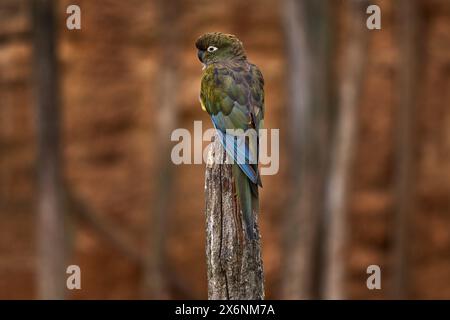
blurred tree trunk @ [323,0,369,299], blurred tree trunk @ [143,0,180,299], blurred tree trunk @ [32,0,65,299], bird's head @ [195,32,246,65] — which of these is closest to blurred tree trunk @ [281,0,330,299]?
blurred tree trunk @ [323,0,369,299]

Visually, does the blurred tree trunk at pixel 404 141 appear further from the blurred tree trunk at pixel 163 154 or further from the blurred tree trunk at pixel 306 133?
the blurred tree trunk at pixel 163 154

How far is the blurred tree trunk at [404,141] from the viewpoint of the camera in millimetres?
11656

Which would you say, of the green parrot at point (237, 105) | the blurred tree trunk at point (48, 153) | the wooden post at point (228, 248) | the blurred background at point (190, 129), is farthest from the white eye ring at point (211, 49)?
the blurred background at point (190, 129)

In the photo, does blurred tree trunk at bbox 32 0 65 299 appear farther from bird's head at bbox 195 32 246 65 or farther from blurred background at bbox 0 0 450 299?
bird's head at bbox 195 32 246 65

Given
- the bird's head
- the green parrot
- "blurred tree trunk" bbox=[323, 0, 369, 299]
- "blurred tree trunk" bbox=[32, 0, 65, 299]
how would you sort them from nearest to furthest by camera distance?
the green parrot
the bird's head
"blurred tree trunk" bbox=[32, 0, 65, 299]
"blurred tree trunk" bbox=[323, 0, 369, 299]

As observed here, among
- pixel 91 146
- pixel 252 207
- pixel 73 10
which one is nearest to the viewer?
pixel 252 207

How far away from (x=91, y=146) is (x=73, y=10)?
3943 mm

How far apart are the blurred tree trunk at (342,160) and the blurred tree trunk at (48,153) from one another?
8.97 feet

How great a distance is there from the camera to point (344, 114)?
1018cm

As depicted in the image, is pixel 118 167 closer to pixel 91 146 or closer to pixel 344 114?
pixel 91 146

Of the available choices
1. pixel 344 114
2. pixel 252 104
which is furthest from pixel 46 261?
pixel 252 104

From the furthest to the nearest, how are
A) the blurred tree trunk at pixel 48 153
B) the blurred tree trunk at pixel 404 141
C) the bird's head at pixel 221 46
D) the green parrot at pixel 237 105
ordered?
the blurred tree trunk at pixel 404 141 → the blurred tree trunk at pixel 48 153 → the bird's head at pixel 221 46 → the green parrot at pixel 237 105

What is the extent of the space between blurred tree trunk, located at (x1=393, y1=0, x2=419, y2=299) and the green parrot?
6326mm

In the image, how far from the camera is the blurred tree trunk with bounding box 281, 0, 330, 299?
9.86m
